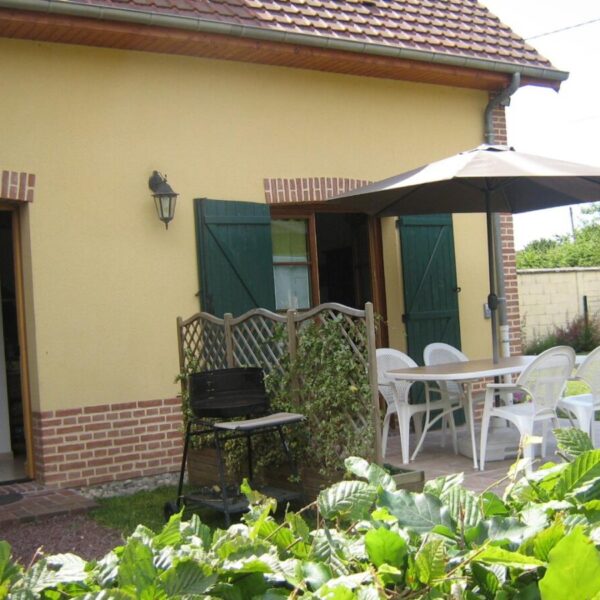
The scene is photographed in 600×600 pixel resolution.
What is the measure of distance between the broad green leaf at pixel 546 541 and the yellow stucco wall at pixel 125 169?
5799 millimetres

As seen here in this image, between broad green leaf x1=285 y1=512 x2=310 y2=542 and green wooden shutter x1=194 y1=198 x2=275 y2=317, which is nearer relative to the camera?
broad green leaf x1=285 y1=512 x2=310 y2=542

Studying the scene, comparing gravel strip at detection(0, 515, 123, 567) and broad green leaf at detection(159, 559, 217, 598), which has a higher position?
broad green leaf at detection(159, 559, 217, 598)

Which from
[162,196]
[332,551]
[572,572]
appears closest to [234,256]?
[162,196]

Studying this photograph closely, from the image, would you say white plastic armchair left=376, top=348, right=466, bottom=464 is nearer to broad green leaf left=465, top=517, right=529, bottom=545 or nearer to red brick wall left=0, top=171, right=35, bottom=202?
red brick wall left=0, top=171, right=35, bottom=202

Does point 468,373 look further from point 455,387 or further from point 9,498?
point 9,498

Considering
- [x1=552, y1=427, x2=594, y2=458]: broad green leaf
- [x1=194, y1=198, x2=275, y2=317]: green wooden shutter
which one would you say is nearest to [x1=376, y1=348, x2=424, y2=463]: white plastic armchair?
[x1=194, y1=198, x2=275, y2=317]: green wooden shutter

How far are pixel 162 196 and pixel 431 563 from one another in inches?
240

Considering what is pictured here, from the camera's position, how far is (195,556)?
1.25 meters

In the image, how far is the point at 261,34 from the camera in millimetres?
7234

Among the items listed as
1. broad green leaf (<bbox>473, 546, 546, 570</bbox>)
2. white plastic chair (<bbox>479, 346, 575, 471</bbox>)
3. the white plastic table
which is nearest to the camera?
broad green leaf (<bbox>473, 546, 546, 570</bbox>)

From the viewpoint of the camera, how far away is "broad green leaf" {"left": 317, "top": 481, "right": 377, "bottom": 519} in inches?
55.2

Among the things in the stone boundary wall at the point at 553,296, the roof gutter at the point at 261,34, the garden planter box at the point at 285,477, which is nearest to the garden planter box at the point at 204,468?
the garden planter box at the point at 285,477

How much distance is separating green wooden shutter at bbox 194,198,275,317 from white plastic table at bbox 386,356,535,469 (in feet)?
4.83

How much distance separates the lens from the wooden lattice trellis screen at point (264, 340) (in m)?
5.21
